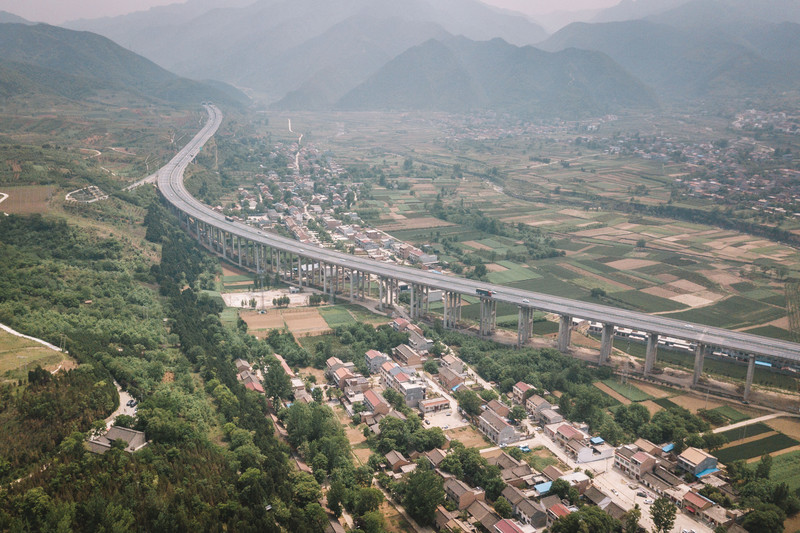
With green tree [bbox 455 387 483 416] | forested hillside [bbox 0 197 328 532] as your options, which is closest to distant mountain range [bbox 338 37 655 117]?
forested hillside [bbox 0 197 328 532]

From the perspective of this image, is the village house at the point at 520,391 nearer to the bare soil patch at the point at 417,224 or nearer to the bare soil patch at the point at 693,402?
the bare soil patch at the point at 693,402

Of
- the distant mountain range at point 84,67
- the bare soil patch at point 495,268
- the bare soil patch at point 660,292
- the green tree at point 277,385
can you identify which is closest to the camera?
the green tree at point 277,385

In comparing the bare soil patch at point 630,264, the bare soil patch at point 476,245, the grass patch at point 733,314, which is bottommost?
the grass patch at point 733,314

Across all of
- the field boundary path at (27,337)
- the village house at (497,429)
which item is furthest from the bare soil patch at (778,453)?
the field boundary path at (27,337)

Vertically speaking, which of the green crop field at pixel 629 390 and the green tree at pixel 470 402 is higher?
the green tree at pixel 470 402

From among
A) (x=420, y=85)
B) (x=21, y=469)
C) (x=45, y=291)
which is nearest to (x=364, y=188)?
(x=45, y=291)

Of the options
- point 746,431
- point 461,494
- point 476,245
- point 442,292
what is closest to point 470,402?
point 461,494

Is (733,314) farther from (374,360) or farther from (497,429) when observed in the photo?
(374,360)
